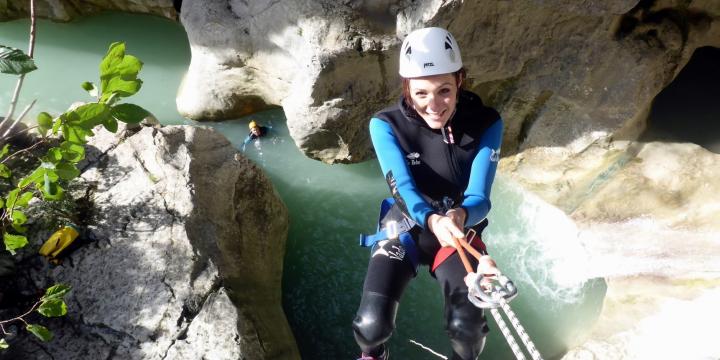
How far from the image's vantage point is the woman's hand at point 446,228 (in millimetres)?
2215

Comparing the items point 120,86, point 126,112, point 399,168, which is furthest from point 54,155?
point 399,168

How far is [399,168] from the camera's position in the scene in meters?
2.51

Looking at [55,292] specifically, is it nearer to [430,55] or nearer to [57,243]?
[57,243]

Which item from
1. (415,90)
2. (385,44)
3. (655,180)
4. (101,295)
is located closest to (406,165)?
(415,90)

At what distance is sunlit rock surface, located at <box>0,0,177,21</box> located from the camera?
242 inches

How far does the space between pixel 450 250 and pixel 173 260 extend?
1.71 meters

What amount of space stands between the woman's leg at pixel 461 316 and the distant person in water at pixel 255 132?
319 centimetres

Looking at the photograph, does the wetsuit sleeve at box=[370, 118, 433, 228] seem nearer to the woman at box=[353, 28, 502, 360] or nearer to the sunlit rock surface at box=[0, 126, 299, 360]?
the woman at box=[353, 28, 502, 360]

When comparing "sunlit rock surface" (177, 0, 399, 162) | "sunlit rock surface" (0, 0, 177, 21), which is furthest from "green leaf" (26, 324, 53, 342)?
"sunlit rock surface" (0, 0, 177, 21)

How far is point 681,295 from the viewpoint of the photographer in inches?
135

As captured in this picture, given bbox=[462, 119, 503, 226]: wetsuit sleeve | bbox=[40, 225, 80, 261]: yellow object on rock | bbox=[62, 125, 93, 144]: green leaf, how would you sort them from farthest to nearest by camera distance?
bbox=[40, 225, 80, 261]: yellow object on rock
bbox=[462, 119, 503, 226]: wetsuit sleeve
bbox=[62, 125, 93, 144]: green leaf

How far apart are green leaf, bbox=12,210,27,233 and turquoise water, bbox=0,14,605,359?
6.19 ft

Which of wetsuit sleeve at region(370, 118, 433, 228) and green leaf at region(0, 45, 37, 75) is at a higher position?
green leaf at region(0, 45, 37, 75)

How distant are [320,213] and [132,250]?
1.90 metres
